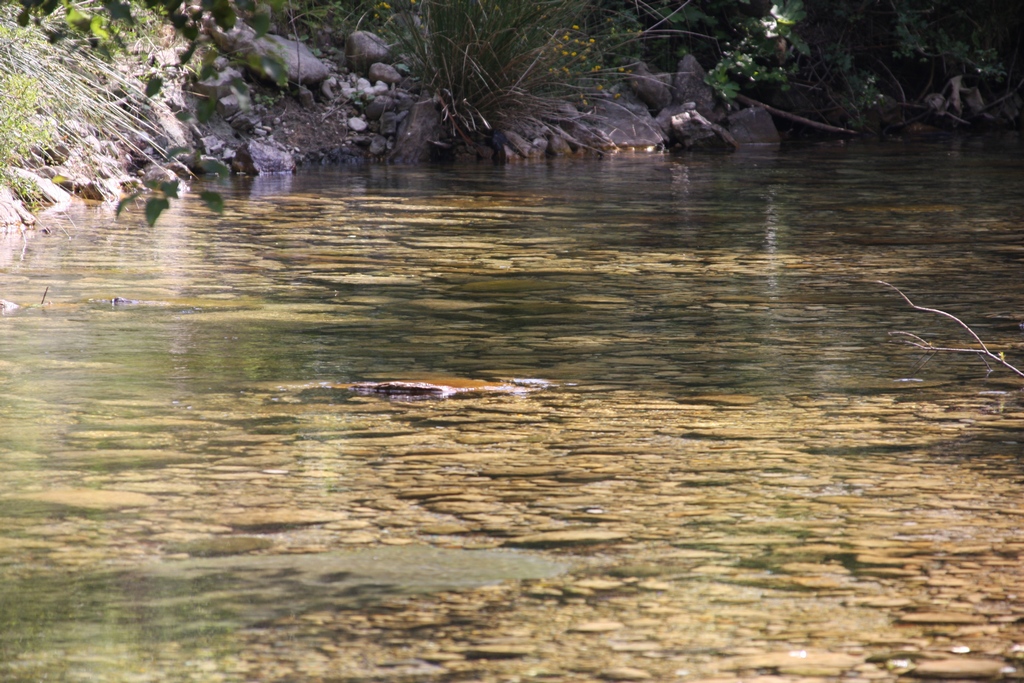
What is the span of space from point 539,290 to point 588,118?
8.07 m

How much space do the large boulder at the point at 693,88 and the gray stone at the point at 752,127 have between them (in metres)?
0.28

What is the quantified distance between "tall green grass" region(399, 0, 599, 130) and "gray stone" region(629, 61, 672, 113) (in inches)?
62.0

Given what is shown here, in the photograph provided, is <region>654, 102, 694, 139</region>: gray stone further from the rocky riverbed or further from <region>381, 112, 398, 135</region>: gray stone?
the rocky riverbed

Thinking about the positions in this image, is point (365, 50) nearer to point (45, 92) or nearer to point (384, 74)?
point (384, 74)

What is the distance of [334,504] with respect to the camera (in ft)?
8.16

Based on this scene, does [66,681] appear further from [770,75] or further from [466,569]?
[770,75]

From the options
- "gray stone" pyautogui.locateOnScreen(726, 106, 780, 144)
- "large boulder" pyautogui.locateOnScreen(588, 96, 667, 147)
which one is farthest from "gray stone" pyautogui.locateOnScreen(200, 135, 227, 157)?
"gray stone" pyautogui.locateOnScreen(726, 106, 780, 144)

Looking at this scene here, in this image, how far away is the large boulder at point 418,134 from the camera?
11.8 meters

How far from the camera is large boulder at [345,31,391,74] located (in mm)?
12586

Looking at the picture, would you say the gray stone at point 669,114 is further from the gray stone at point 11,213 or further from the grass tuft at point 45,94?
the gray stone at point 11,213

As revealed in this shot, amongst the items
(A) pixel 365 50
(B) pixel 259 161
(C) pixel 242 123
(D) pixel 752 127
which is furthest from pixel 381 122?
(D) pixel 752 127

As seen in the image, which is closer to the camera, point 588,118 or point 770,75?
point 588,118

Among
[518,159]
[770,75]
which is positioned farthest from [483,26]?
[770,75]

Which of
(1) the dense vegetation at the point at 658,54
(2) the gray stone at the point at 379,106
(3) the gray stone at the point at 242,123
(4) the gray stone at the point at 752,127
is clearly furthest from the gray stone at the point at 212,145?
(4) the gray stone at the point at 752,127
